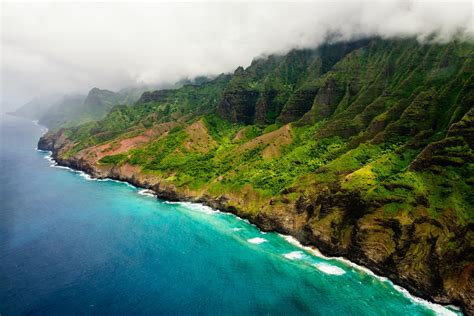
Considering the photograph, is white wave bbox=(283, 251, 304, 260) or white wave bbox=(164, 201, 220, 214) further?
white wave bbox=(164, 201, 220, 214)

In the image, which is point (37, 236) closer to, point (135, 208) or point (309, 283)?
point (135, 208)

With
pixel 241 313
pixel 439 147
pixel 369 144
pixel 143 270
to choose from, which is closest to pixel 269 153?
pixel 369 144

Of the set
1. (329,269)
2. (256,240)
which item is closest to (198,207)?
(256,240)

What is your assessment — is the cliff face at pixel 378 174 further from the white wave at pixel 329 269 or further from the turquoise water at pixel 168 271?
the turquoise water at pixel 168 271

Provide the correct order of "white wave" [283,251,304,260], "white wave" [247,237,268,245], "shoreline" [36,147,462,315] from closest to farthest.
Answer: "shoreline" [36,147,462,315] → "white wave" [283,251,304,260] → "white wave" [247,237,268,245]

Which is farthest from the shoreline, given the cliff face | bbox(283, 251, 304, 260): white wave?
bbox(283, 251, 304, 260): white wave

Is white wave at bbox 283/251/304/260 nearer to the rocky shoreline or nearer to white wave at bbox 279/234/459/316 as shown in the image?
white wave at bbox 279/234/459/316
